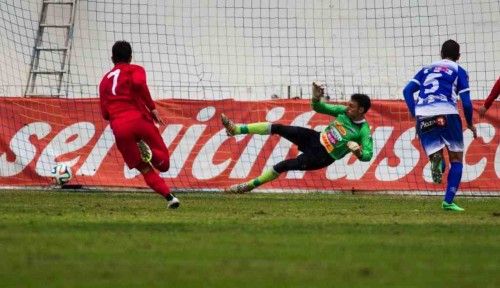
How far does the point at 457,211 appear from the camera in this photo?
14.6 m

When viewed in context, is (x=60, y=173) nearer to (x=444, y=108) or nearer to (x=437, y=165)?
(x=437, y=165)

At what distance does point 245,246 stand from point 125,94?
5418mm

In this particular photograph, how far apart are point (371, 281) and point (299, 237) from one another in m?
2.96

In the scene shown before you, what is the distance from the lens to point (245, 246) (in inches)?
375

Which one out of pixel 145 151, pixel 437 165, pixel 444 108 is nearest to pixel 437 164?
pixel 437 165

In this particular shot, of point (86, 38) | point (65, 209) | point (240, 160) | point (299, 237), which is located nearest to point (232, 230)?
point (299, 237)

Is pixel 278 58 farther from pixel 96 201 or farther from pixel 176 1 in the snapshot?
pixel 96 201

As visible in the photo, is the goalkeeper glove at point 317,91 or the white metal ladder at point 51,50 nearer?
the goalkeeper glove at point 317,91

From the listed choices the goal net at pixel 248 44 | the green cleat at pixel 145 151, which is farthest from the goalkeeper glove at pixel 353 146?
the goal net at pixel 248 44

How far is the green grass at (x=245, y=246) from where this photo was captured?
24.8ft

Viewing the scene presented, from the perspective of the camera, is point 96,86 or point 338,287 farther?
point 96,86

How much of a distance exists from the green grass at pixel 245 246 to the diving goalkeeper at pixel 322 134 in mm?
944

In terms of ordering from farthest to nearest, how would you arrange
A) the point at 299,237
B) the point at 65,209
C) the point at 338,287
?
the point at 65,209 → the point at 299,237 → the point at 338,287

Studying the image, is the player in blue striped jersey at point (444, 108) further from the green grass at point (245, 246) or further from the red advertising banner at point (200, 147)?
the red advertising banner at point (200, 147)
